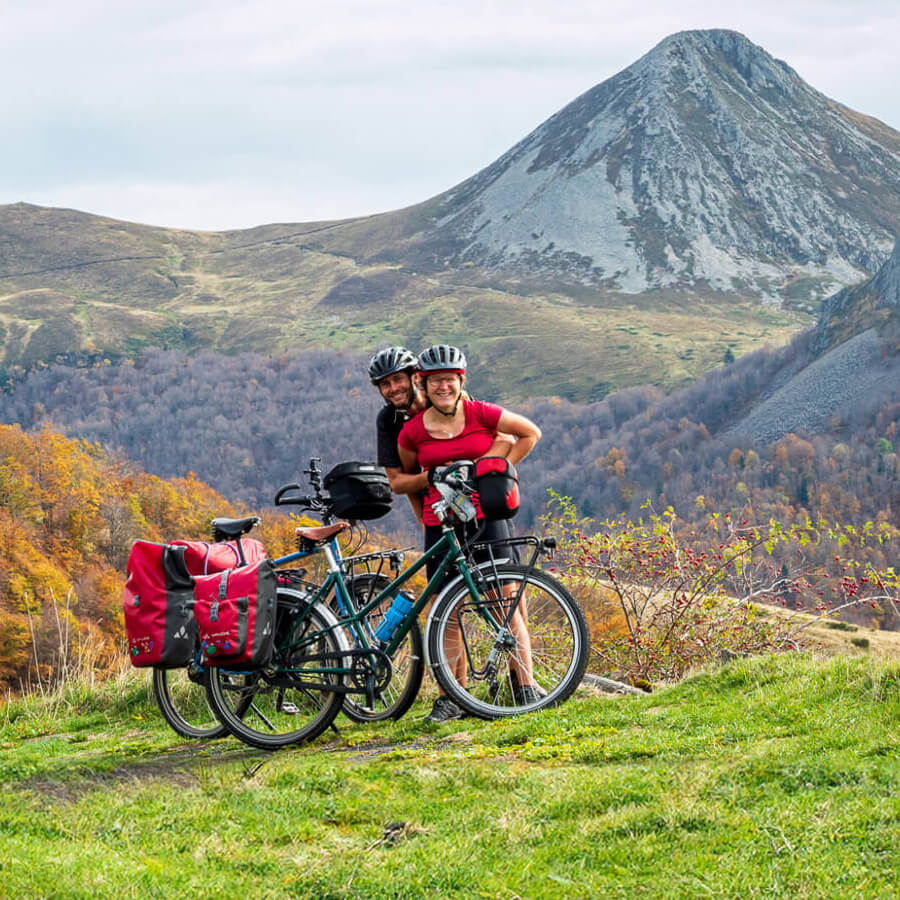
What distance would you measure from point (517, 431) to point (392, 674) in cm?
162

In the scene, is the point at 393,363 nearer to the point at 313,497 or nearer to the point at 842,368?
the point at 313,497

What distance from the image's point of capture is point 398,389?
21.5 ft

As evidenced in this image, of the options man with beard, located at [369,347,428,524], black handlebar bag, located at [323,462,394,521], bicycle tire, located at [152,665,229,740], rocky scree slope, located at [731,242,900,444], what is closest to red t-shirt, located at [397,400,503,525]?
man with beard, located at [369,347,428,524]

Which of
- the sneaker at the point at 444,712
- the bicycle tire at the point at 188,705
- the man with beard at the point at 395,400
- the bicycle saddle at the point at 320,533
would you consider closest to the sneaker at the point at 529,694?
the sneaker at the point at 444,712

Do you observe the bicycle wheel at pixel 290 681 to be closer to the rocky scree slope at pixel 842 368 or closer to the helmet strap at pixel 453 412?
the helmet strap at pixel 453 412

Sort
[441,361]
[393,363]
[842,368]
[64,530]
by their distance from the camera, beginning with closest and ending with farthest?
[441,361] < [393,363] < [64,530] < [842,368]

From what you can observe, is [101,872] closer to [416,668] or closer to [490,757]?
[490,757]

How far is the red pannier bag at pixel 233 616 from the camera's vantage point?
559 centimetres

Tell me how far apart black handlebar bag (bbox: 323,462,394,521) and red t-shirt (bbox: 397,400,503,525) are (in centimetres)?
27

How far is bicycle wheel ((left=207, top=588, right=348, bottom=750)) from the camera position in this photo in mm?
5918

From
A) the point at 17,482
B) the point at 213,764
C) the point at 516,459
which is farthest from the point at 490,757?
the point at 17,482

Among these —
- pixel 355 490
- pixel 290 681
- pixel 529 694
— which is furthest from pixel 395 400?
pixel 529 694

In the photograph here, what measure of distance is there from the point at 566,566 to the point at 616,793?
804 centimetres

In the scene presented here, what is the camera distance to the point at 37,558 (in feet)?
194
